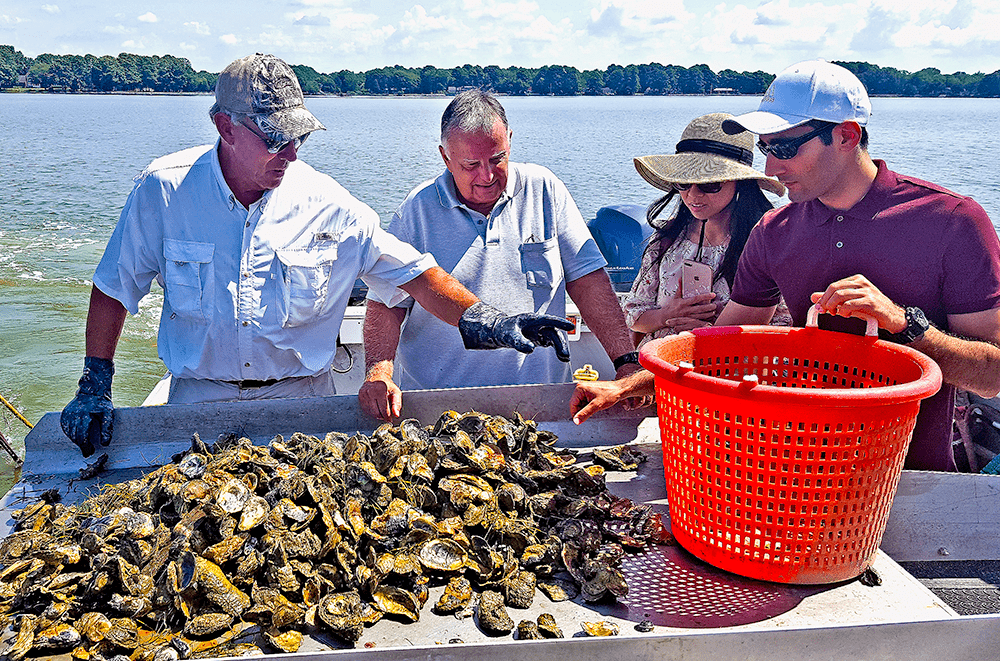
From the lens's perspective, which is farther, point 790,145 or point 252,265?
point 252,265

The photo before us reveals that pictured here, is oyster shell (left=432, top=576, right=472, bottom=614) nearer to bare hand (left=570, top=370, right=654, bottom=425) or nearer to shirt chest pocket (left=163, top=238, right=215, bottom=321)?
bare hand (left=570, top=370, right=654, bottom=425)

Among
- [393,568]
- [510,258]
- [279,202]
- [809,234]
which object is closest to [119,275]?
[279,202]

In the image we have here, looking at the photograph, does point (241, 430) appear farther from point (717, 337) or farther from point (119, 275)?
point (717, 337)

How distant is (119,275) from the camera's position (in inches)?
120

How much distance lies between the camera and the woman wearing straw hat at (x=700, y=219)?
3416mm

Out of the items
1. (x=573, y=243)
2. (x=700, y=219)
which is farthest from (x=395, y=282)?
(x=700, y=219)

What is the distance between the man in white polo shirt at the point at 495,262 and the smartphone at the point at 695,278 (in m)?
0.30

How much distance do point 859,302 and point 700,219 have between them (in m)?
1.51

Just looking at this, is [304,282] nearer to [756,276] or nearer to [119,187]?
[756,276]

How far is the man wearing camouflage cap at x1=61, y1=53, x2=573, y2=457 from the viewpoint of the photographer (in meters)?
2.96

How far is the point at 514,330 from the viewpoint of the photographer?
291 centimetres

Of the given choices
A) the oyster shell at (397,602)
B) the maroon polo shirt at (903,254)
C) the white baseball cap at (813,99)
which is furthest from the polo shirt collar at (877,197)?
the oyster shell at (397,602)

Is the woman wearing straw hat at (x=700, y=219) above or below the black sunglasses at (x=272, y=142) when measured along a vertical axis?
below

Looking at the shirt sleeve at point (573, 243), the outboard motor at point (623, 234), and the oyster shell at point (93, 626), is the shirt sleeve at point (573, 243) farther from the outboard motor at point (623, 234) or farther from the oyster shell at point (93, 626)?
the outboard motor at point (623, 234)
